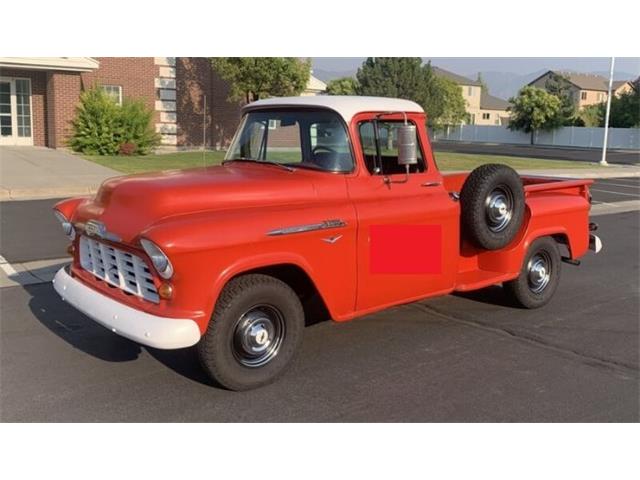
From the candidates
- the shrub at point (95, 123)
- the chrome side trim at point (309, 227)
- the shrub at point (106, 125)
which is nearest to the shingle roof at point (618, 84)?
the shrub at point (106, 125)

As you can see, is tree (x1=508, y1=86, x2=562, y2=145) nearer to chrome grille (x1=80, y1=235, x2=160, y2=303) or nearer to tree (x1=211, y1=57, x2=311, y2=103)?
tree (x1=211, y1=57, x2=311, y2=103)

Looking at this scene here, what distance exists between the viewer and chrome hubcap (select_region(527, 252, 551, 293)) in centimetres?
624

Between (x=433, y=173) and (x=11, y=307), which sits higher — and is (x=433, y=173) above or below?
above

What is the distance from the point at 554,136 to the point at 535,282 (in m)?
55.6

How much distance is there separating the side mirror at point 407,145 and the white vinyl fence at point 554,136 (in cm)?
5322

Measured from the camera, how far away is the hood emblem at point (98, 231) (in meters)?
4.24

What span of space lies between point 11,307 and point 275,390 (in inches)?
129

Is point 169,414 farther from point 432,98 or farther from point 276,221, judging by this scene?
point 432,98

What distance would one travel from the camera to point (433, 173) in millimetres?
5371

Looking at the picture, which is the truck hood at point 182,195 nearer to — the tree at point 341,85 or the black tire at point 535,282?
the black tire at point 535,282

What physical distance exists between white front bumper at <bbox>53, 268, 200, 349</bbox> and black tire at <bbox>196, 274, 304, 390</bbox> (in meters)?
0.25

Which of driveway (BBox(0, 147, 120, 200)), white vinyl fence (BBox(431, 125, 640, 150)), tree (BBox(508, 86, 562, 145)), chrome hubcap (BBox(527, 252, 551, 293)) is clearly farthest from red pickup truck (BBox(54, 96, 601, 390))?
tree (BBox(508, 86, 562, 145))

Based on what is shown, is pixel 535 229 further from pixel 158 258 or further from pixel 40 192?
pixel 40 192

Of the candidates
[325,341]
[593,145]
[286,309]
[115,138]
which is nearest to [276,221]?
[286,309]
